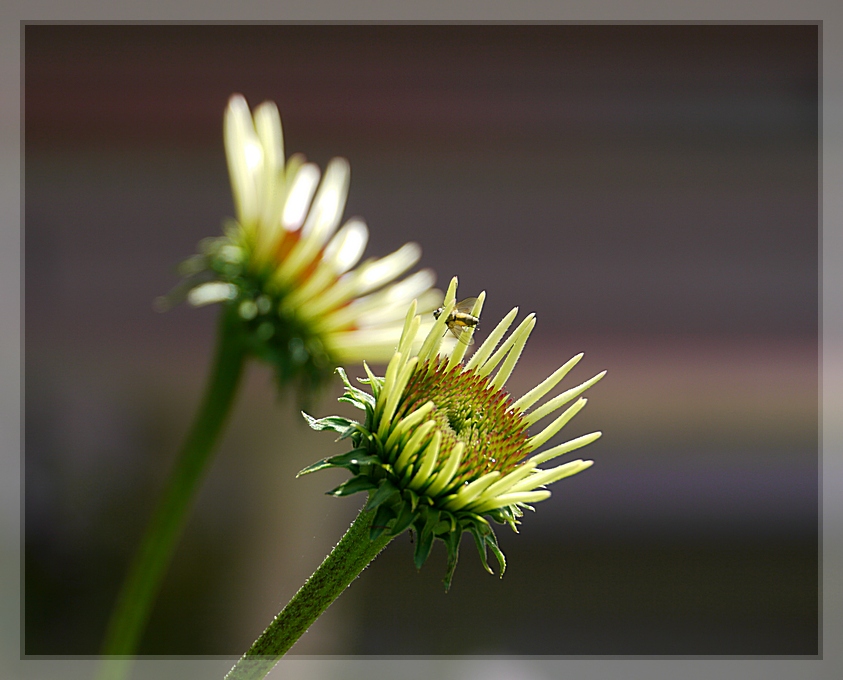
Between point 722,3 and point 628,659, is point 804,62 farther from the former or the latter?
point 628,659

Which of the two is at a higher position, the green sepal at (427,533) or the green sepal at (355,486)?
the green sepal at (355,486)

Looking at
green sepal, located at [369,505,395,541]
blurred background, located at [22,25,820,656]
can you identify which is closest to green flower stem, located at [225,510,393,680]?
green sepal, located at [369,505,395,541]

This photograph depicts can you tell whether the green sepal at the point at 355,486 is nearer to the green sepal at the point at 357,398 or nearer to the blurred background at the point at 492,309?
the green sepal at the point at 357,398

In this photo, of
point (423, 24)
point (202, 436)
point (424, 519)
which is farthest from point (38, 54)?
point (424, 519)

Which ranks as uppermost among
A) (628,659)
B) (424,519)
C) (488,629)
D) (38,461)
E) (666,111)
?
(666,111)

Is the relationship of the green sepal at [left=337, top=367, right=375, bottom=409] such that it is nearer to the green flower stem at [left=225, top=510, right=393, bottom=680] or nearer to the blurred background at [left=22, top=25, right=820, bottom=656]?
the green flower stem at [left=225, top=510, right=393, bottom=680]

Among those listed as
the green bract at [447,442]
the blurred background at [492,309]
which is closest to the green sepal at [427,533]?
the green bract at [447,442]
